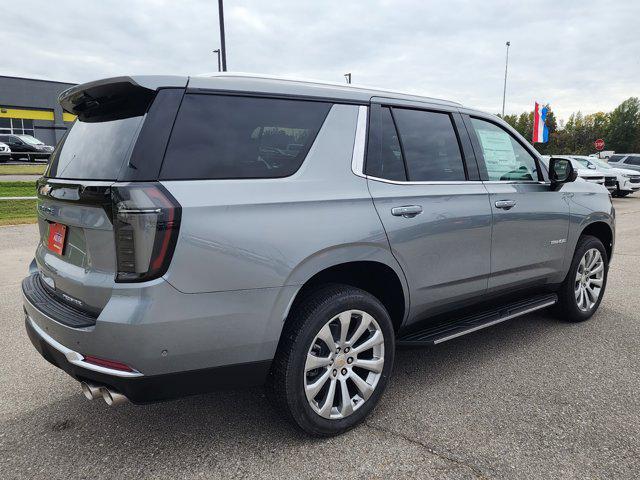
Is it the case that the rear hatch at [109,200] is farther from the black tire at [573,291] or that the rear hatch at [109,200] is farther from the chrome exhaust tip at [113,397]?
the black tire at [573,291]

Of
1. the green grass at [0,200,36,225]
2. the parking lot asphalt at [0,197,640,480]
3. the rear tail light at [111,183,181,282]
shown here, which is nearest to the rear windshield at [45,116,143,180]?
the rear tail light at [111,183,181,282]

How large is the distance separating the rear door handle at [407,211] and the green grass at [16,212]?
9573 mm

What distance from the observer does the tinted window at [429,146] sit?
312cm

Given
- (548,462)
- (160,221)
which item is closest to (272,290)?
(160,221)

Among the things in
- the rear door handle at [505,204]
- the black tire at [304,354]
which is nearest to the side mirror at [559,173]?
the rear door handle at [505,204]

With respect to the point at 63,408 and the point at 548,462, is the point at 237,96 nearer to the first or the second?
the point at 63,408

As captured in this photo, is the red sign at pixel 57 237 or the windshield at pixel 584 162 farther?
the windshield at pixel 584 162

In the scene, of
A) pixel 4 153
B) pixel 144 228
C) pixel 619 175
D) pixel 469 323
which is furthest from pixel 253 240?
pixel 4 153

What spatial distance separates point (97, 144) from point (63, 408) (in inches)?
64.4

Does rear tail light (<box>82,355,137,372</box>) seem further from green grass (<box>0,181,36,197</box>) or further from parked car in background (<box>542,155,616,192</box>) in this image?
parked car in background (<box>542,155,616,192</box>)

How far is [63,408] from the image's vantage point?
2994mm

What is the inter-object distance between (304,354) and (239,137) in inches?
43.4

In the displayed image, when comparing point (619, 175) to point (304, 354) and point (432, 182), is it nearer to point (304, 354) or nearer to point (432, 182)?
point (432, 182)

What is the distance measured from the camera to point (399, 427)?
2.78 m
